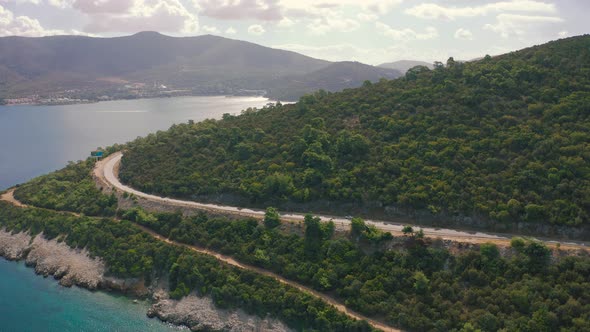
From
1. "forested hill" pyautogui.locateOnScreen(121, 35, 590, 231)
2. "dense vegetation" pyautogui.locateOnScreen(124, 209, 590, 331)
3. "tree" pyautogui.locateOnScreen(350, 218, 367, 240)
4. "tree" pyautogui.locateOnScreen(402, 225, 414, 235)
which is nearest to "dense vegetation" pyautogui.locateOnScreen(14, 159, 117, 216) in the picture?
"forested hill" pyautogui.locateOnScreen(121, 35, 590, 231)

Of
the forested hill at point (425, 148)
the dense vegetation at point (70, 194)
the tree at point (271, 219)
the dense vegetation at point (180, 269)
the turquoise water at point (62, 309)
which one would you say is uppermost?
the forested hill at point (425, 148)

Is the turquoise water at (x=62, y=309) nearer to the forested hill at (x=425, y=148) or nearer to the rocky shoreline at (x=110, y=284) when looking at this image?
the rocky shoreline at (x=110, y=284)

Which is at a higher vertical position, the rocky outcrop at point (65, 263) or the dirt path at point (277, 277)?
the dirt path at point (277, 277)

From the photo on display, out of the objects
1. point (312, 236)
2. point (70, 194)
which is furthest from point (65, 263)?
point (312, 236)

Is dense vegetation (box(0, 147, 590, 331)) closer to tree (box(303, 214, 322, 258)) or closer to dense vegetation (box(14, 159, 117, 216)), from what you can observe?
tree (box(303, 214, 322, 258))

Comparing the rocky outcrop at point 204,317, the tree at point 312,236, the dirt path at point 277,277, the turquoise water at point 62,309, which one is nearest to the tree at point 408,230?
the tree at point 312,236

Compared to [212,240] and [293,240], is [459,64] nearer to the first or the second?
[293,240]
